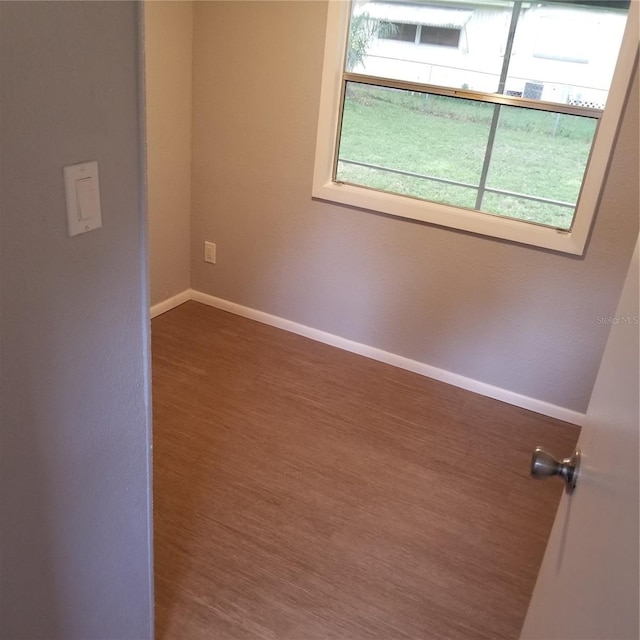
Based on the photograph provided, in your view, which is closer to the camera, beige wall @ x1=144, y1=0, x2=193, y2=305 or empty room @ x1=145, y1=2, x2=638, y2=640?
empty room @ x1=145, y1=2, x2=638, y2=640

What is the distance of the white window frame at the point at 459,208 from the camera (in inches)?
89.6

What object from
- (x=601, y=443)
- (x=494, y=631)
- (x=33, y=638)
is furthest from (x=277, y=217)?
(x=601, y=443)

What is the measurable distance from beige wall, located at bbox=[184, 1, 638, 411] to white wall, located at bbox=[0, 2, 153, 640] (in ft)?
5.94

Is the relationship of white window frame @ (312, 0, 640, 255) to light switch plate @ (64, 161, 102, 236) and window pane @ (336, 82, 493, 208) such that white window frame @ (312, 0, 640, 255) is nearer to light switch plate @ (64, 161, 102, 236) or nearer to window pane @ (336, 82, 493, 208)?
window pane @ (336, 82, 493, 208)

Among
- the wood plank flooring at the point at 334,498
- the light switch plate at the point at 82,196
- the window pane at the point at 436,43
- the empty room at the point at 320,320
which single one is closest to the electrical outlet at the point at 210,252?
the empty room at the point at 320,320

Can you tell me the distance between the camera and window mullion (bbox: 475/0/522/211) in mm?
2436

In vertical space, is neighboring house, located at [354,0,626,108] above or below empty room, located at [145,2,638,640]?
above

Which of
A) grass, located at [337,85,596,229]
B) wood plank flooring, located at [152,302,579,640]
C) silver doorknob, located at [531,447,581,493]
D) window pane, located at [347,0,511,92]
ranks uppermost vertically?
window pane, located at [347,0,511,92]

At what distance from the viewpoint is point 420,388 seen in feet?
9.53

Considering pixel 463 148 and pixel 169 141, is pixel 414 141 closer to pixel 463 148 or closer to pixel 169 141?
pixel 463 148

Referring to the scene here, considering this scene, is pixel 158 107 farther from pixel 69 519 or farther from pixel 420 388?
pixel 69 519

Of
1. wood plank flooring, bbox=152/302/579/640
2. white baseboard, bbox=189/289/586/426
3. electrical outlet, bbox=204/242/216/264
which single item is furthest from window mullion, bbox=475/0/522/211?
electrical outlet, bbox=204/242/216/264

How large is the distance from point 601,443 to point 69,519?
3.03 feet

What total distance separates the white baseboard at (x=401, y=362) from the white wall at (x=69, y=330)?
6.03ft
